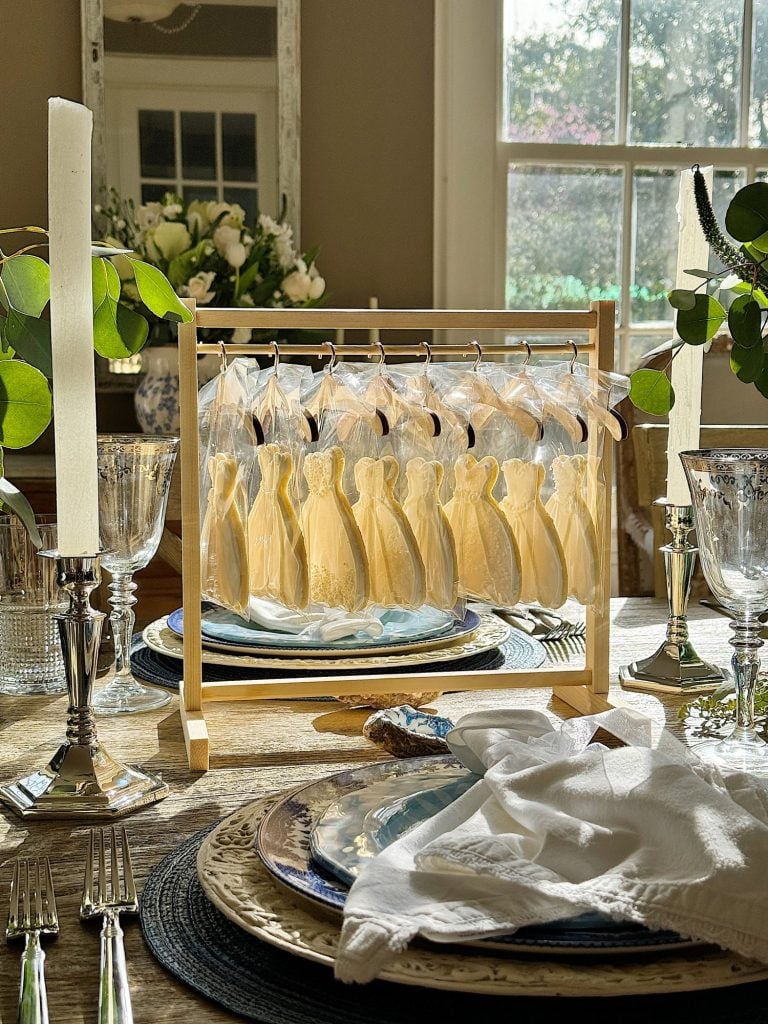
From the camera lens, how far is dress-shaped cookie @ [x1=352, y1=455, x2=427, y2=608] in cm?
111

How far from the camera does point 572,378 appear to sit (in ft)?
3.84

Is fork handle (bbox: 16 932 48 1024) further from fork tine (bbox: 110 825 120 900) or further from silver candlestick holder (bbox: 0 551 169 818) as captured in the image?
silver candlestick holder (bbox: 0 551 169 818)

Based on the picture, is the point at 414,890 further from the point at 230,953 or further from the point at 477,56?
the point at 477,56

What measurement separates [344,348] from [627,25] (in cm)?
257

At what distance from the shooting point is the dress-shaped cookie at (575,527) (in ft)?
3.83

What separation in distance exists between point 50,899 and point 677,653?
32.0 inches

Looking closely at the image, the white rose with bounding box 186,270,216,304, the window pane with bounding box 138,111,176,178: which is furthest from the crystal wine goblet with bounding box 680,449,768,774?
the window pane with bounding box 138,111,176,178

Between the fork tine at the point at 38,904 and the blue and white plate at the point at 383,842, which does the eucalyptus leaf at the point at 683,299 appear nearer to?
the blue and white plate at the point at 383,842

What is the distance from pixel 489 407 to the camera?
1.16 m

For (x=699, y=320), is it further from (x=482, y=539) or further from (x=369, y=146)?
(x=369, y=146)

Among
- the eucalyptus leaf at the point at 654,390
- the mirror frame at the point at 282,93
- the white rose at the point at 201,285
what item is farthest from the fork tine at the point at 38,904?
the mirror frame at the point at 282,93

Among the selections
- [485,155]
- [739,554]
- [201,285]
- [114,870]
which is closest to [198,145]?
[201,285]

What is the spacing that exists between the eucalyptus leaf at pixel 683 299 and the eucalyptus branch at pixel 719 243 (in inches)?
2.4

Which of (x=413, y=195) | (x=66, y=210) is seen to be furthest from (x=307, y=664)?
(x=413, y=195)
